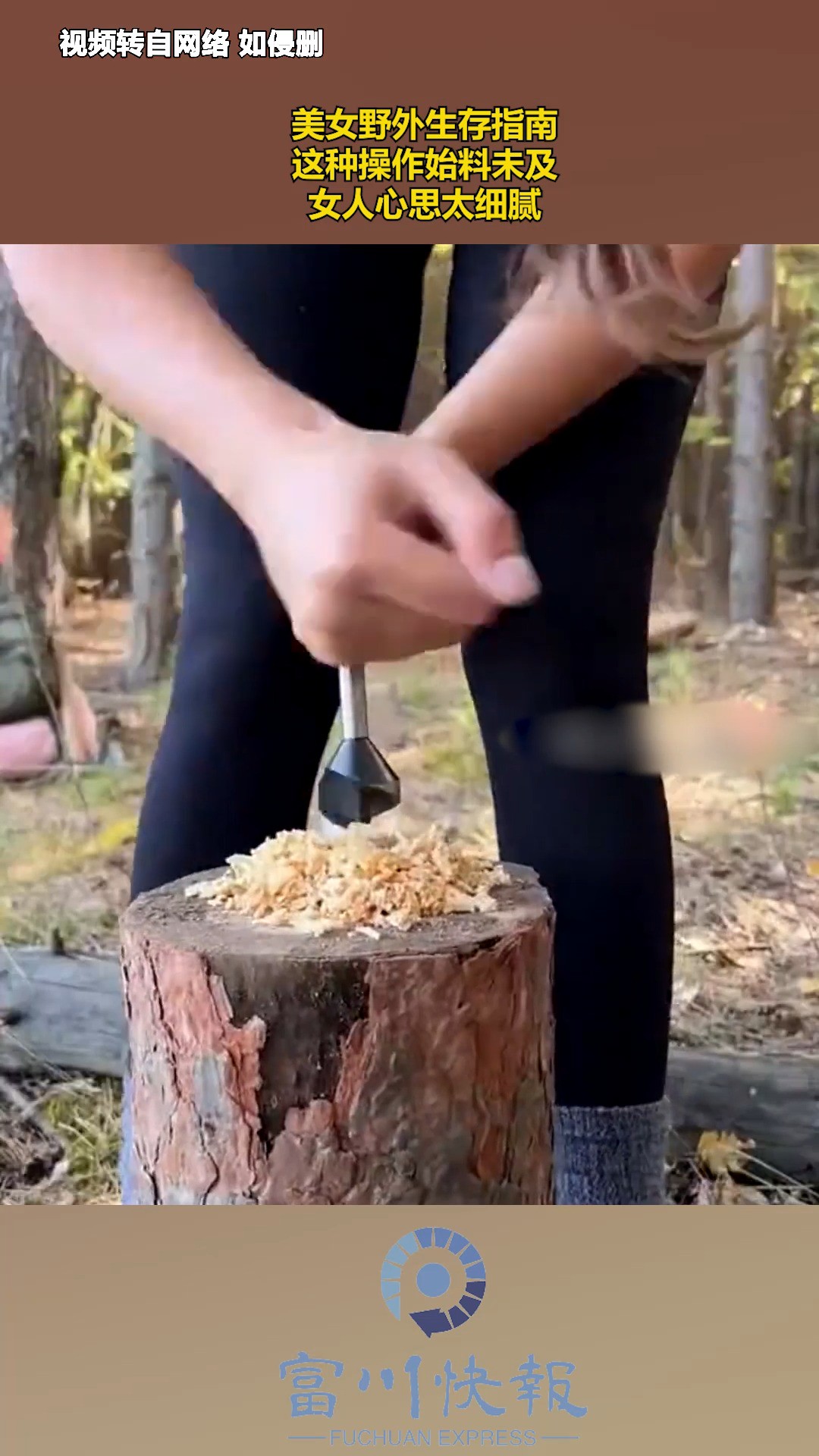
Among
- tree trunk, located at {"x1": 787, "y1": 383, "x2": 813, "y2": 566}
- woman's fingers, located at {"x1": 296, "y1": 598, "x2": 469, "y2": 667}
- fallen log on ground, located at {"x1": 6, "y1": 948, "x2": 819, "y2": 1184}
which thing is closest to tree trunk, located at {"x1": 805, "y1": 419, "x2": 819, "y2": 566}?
tree trunk, located at {"x1": 787, "y1": 383, "x2": 813, "y2": 566}

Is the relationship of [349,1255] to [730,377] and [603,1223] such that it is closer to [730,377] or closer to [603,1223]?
[603,1223]

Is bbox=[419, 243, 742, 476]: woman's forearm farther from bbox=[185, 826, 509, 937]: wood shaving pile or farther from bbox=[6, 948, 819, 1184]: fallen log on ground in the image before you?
bbox=[6, 948, 819, 1184]: fallen log on ground

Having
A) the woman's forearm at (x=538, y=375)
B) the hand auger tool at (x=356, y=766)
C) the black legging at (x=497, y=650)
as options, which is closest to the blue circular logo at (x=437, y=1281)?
the black legging at (x=497, y=650)

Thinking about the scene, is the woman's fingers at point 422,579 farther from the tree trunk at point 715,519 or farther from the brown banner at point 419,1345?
the brown banner at point 419,1345

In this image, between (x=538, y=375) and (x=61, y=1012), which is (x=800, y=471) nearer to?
(x=538, y=375)

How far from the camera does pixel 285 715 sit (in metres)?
0.85

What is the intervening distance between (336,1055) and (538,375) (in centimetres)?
41

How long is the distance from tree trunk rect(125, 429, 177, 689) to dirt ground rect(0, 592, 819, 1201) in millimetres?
13

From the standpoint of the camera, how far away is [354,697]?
0.84 meters

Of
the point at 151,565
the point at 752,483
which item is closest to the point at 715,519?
the point at 752,483
